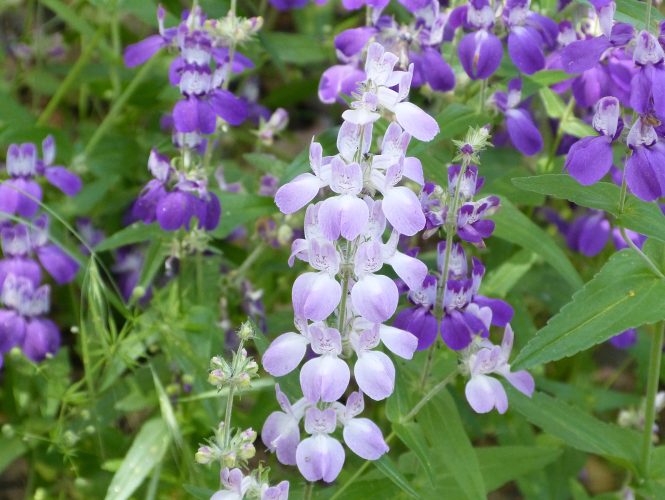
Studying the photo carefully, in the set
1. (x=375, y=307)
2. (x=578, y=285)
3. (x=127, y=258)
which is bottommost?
(x=127, y=258)

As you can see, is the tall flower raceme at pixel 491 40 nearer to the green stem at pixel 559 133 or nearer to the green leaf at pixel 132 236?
the green stem at pixel 559 133

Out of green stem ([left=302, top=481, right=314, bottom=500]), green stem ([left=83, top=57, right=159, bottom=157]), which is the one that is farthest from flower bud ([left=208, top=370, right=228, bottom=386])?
green stem ([left=83, top=57, right=159, bottom=157])

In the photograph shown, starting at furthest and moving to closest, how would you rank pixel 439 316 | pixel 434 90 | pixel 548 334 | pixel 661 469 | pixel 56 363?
1. pixel 56 363
2. pixel 434 90
3. pixel 661 469
4. pixel 439 316
5. pixel 548 334

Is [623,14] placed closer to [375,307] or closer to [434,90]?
[434,90]

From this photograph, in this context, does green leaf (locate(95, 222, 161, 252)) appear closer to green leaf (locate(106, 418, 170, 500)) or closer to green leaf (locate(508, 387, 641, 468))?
green leaf (locate(106, 418, 170, 500))

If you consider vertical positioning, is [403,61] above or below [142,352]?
above

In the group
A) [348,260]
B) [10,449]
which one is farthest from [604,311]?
[10,449]

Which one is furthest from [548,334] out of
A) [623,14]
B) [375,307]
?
[623,14]
